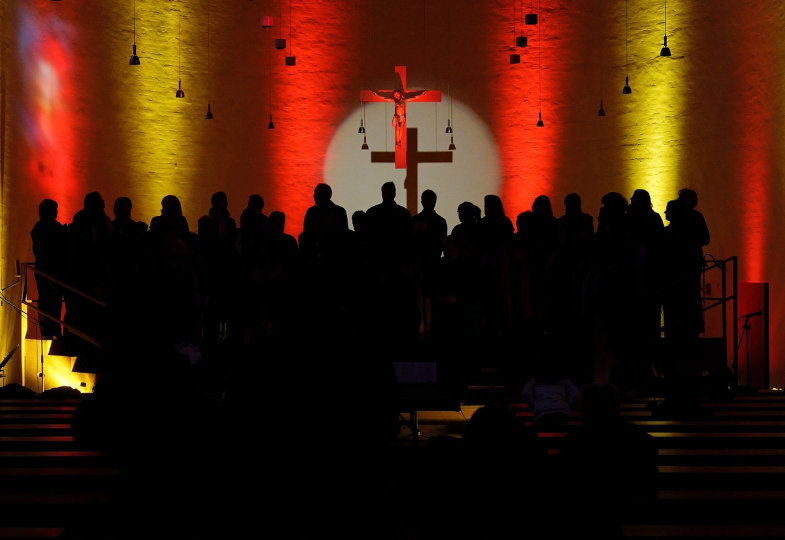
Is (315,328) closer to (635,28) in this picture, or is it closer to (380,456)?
(380,456)

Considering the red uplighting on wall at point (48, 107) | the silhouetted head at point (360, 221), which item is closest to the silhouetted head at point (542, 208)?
the silhouetted head at point (360, 221)

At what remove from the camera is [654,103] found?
11477mm

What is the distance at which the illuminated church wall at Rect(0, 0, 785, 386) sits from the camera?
11.1 metres

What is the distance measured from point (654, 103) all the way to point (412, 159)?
3.04 meters

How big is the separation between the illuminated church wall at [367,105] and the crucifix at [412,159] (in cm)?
12

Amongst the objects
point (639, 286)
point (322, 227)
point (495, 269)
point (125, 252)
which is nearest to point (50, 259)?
point (125, 252)

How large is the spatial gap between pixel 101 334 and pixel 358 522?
17.9ft

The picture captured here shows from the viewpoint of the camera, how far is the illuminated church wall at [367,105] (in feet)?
36.3

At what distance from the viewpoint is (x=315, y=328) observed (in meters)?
3.24

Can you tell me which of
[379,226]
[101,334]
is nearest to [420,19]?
[379,226]

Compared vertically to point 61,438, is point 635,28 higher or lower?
higher

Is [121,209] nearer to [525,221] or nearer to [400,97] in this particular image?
[525,221]

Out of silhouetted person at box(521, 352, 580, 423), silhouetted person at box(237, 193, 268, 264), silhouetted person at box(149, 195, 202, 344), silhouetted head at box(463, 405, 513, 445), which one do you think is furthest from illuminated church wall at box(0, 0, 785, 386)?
silhouetted head at box(463, 405, 513, 445)

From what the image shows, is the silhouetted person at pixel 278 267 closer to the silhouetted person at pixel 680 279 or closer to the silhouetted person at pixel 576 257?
the silhouetted person at pixel 576 257
